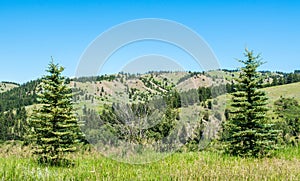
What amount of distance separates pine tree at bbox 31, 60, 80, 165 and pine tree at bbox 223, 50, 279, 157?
531 centimetres

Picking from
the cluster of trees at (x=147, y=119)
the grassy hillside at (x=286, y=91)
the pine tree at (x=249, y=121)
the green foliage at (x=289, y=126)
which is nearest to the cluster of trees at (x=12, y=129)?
the cluster of trees at (x=147, y=119)

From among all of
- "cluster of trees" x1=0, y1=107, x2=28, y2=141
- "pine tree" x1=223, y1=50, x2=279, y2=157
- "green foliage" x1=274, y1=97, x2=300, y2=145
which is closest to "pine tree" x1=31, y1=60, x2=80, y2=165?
"pine tree" x1=223, y1=50, x2=279, y2=157

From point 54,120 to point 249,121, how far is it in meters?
6.24

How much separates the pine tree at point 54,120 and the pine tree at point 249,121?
17.4 ft

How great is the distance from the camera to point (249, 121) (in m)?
11.2

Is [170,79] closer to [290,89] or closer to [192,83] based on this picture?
[192,83]

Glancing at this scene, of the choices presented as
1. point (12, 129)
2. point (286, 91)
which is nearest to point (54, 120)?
point (12, 129)

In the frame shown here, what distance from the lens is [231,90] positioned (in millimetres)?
12094

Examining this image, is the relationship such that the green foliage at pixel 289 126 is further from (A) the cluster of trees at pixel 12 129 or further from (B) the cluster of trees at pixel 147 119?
(A) the cluster of trees at pixel 12 129

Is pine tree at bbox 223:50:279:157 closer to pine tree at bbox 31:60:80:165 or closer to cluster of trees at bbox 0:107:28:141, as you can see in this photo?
pine tree at bbox 31:60:80:165

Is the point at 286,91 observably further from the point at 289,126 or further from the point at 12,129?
the point at 289,126

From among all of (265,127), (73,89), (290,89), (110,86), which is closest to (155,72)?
(110,86)

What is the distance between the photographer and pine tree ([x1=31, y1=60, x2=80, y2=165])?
9390mm

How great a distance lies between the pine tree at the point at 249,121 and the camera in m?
11.0
